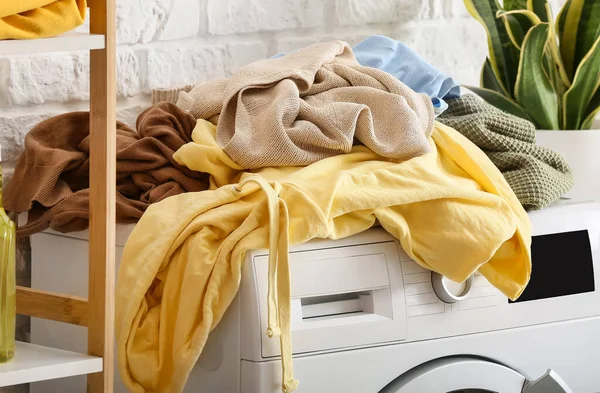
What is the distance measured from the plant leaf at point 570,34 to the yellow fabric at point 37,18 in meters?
1.15

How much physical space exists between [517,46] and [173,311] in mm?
1064

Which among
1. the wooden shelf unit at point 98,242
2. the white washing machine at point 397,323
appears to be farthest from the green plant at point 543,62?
the wooden shelf unit at point 98,242

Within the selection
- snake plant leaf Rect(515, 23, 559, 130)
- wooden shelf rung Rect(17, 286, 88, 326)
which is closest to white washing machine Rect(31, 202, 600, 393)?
wooden shelf rung Rect(17, 286, 88, 326)

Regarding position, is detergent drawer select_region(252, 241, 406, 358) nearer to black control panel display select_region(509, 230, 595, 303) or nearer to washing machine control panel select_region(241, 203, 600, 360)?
washing machine control panel select_region(241, 203, 600, 360)

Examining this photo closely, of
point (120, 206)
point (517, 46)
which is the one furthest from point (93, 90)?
point (517, 46)

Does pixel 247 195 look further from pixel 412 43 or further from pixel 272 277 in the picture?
pixel 412 43

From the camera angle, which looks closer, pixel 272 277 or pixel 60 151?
pixel 272 277

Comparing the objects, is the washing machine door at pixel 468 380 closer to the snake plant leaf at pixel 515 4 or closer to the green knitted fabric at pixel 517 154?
the green knitted fabric at pixel 517 154

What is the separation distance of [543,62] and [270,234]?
1.04m

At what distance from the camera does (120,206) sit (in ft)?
4.46

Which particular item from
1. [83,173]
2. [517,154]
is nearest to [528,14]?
[517,154]

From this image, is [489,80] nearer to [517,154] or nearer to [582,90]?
[582,90]

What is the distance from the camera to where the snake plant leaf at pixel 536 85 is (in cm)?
180

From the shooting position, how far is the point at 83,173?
144 centimetres
